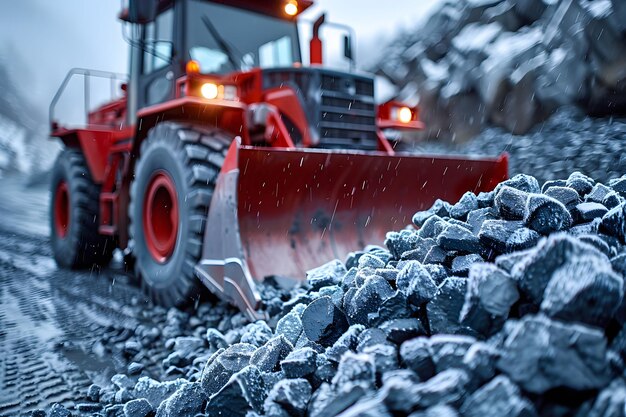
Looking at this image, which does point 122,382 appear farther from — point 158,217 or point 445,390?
point 158,217

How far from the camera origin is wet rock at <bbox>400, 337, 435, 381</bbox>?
138 cm

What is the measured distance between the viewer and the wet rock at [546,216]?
2.02 metres

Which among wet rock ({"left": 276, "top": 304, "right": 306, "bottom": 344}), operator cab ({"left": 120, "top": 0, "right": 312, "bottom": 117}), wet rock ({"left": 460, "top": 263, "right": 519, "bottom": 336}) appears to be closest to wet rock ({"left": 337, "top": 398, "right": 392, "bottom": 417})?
wet rock ({"left": 460, "top": 263, "right": 519, "bottom": 336})

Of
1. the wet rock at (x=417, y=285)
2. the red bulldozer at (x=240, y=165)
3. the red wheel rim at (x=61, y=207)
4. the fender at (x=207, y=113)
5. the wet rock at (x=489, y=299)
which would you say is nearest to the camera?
the wet rock at (x=489, y=299)

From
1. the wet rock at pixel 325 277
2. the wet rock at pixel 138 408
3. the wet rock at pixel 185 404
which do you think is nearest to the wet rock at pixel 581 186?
the wet rock at pixel 325 277

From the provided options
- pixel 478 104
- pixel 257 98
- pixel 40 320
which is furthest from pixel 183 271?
pixel 478 104

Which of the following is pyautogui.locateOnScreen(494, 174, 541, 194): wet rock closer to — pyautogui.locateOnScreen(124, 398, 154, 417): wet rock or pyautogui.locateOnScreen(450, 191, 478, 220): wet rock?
pyautogui.locateOnScreen(450, 191, 478, 220): wet rock

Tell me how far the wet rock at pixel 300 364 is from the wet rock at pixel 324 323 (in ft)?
0.84

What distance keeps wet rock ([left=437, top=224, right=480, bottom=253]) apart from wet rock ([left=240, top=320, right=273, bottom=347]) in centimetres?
90

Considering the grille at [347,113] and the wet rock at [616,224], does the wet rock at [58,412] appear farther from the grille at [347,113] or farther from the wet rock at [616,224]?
the grille at [347,113]

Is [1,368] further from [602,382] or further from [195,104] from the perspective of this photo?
[602,382]

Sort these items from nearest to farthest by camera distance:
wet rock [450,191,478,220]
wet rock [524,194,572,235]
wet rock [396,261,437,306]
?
wet rock [396,261,437,306] < wet rock [524,194,572,235] < wet rock [450,191,478,220]

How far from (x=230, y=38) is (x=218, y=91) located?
0.94m

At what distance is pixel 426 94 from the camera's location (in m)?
12.3
